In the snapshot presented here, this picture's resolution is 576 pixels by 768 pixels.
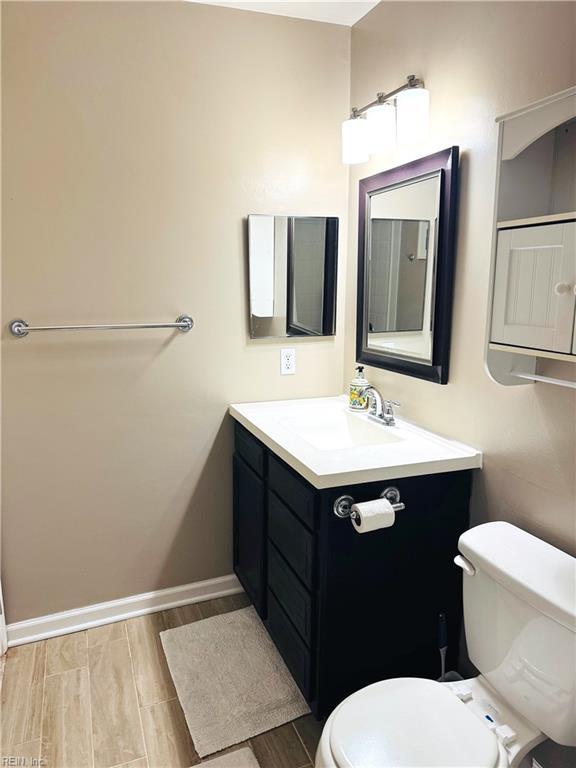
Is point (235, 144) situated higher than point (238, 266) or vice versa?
point (235, 144)

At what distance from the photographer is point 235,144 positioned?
88.2 inches

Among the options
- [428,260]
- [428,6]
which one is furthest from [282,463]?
[428,6]

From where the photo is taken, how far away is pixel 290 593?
184 centimetres

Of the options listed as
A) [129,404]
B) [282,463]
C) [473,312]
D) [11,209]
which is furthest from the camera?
[129,404]

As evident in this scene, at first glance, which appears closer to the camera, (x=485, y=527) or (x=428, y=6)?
(x=485, y=527)

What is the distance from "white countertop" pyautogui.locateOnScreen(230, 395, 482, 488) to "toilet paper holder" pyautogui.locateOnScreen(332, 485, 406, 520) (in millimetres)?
46

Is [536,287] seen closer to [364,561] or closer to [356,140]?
[364,561]

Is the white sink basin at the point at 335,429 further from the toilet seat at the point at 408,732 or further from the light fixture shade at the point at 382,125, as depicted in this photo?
the light fixture shade at the point at 382,125

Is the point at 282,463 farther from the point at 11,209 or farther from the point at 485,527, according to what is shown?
the point at 11,209

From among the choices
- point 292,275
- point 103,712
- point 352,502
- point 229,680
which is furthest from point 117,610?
point 292,275

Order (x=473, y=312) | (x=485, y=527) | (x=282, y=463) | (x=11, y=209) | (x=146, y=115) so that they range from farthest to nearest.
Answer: (x=146, y=115)
(x=11, y=209)
(x=282, y=463)
(x=473, y=312)
(x=485, y=527)

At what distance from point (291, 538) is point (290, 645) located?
373 millimetres

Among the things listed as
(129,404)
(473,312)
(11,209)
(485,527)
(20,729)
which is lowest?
(20,729)

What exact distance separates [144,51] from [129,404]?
1311mm
